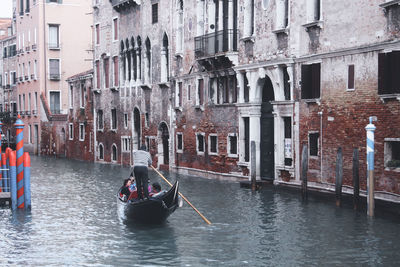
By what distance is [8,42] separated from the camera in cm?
5400

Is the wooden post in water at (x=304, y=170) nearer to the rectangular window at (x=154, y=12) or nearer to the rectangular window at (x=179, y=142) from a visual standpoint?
the rectangular window at (x=179, y=142)

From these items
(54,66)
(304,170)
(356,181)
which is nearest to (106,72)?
(54,66)

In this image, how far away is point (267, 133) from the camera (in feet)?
72.0

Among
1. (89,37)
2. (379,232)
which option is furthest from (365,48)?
(89,37)

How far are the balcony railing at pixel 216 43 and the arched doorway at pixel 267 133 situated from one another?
1.88 metres

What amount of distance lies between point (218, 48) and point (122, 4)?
10.1m

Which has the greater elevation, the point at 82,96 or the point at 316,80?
the point at 82,96

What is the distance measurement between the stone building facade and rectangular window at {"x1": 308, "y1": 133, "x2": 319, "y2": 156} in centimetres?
2

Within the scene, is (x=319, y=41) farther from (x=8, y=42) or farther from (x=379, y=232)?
(x=8, y=42)

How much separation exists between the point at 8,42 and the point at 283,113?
37.3 m

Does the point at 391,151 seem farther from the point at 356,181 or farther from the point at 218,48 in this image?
the point at 218,48

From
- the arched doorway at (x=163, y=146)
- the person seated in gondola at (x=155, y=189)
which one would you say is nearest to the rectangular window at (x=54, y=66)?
the arched doorway at (x=163, y=146)

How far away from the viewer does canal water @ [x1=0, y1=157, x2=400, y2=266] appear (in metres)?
11.2

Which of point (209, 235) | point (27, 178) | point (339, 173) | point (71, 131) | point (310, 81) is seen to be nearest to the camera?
point (209, 235)
